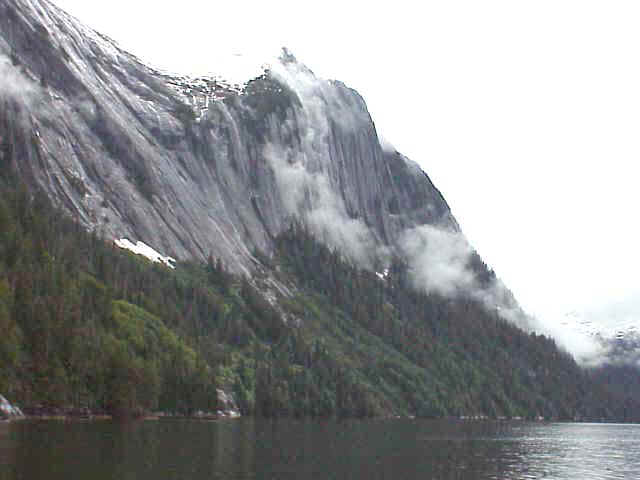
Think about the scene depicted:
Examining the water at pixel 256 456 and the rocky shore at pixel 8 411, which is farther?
the rocky shore at pixel 8 411

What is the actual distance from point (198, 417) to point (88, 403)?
33.2 meters

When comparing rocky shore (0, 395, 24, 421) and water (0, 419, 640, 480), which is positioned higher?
rocky shore (0, 395, 24, 421)

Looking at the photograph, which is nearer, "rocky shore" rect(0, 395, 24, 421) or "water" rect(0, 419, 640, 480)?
"water" rect(0, 419, 640, 480)

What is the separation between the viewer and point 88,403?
4577 inches

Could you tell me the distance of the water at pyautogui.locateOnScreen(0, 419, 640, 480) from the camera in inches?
2359

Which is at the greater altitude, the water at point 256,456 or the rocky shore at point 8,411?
the rocky shore at point 8,411

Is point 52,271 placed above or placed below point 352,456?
above

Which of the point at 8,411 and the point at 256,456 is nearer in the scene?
the point at 256,456

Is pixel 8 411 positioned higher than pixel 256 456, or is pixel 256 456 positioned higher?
pixel 8 411

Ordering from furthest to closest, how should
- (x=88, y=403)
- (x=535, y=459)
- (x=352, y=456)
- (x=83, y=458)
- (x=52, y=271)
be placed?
(x=52, y=271) → (x=88, y=403) → (x=535, y=459) → (x=352, y=456) → (x=83, y=458)

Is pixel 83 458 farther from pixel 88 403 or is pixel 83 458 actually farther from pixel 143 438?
pixel 88 403

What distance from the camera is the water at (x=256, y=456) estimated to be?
5991 centimetres

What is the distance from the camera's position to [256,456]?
3004 inches

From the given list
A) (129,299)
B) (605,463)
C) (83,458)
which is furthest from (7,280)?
(605,463)
